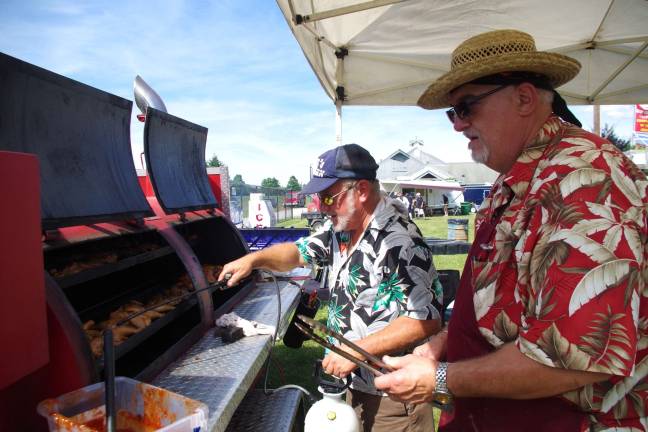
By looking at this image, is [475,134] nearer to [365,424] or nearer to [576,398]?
[576,398]

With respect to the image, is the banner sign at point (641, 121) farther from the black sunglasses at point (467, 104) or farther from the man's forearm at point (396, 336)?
the black sunglasses at point (467, 104)

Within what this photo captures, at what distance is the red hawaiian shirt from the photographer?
103 centimetres

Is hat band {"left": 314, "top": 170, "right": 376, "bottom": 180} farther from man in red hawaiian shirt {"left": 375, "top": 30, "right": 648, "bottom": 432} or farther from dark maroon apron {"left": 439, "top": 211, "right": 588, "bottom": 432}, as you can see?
dark maroon apron {"left": 439, "top": 211, "right": 588, "bottom": 432}

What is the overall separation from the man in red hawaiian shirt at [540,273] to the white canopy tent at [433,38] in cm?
257

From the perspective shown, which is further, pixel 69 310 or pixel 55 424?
pixel 69 310

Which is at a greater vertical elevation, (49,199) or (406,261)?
(49,199)

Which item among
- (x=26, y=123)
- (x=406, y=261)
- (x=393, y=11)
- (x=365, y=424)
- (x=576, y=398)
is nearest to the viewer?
(x=576, y=398)

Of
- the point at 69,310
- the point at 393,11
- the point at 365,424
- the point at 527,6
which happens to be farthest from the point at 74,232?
the point at 527,6

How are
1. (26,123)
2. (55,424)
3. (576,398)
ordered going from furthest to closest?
(26,123), (55,424), (576,398)

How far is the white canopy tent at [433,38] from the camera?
436 centimetres

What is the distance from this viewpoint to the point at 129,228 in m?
2.59

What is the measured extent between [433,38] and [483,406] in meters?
4.64

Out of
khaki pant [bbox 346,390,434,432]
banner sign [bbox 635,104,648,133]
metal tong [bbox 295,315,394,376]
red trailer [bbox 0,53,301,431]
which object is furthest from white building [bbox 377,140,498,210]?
metal tong [bbox 295,315,394,376]

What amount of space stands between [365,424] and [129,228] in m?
1.83
